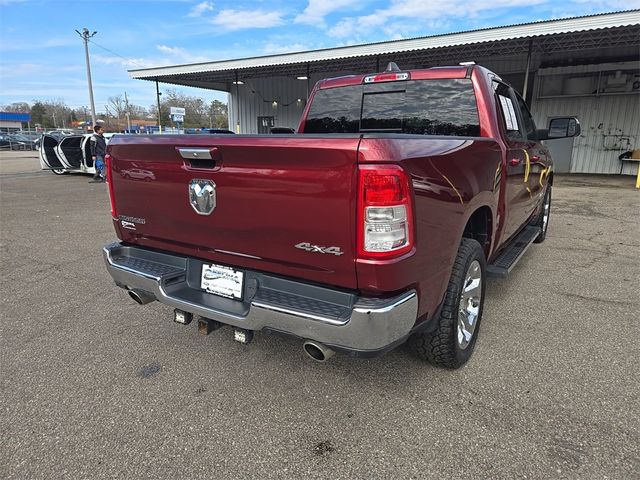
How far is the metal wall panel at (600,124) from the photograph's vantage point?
1633 centimetres

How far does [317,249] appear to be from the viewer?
6.84 feet

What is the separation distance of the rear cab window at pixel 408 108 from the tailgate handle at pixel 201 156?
1.76m

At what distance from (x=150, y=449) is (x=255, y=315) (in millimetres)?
846

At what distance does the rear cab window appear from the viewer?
3.36m

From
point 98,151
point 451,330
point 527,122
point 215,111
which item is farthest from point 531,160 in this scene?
point 215,111

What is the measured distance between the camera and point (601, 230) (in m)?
7.15

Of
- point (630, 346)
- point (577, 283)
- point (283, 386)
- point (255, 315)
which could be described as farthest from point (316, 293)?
point (577, 283)

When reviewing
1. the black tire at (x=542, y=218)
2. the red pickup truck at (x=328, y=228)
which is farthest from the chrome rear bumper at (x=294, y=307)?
the black tire at (x=542, y=218)

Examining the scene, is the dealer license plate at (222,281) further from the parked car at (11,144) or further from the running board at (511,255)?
the parked car at (11,144)

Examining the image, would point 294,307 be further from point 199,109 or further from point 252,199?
point 199,109

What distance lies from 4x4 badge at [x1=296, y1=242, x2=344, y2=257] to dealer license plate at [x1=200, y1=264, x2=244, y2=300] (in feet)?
1.60

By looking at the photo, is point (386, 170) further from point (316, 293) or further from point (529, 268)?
point (529, 268)

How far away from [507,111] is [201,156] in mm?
2727

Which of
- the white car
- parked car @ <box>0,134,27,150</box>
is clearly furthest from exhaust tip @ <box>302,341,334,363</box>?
parked car @ <box>0,134,27,150</box>
